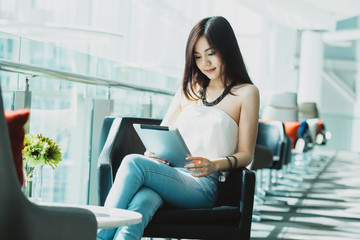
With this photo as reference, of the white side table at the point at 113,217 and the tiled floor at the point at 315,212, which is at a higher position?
the white side table at the point at 113,217

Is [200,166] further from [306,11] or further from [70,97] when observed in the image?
[306,11]

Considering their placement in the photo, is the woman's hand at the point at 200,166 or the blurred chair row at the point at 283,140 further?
the blurred chair row at the point at 283,140

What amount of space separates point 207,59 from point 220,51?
70 millimetres

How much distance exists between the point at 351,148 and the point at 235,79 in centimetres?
1740

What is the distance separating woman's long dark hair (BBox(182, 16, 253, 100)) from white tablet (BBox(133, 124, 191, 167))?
43 cm

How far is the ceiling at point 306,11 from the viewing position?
14.9 meters

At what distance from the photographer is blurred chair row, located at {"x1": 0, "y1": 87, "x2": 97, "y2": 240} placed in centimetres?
139

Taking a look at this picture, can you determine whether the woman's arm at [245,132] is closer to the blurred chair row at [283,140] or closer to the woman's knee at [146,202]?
the woman's knee at [146,202]

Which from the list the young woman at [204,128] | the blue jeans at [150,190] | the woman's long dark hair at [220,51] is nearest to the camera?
the blue jeans at [150,190]

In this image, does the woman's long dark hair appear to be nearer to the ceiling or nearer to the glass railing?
the glass railing

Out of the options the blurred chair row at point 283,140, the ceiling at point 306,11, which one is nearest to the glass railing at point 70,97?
the blurred chair row at point 283,140

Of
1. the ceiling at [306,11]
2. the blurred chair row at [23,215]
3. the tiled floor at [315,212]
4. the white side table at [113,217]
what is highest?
the ceiling at [306,11]

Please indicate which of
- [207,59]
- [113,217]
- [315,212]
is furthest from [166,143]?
[315,212]

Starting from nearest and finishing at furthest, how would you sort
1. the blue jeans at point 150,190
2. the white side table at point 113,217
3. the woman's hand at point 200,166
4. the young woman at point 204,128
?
the white side table at point 113,217 < the blue jeans at point 150,190 < the young woman at point 204,128 < the woman's hand at point 200,166
